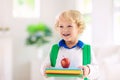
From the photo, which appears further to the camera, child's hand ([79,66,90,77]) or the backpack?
the backpack

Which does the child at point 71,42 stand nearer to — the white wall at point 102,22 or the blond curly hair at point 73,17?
Result: the blond curly hair at point 73,17

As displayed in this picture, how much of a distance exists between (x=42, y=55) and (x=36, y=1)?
4.02 ft

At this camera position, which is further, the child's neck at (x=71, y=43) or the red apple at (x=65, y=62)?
the child's neck at (x=71, y=43)

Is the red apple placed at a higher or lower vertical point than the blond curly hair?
lower

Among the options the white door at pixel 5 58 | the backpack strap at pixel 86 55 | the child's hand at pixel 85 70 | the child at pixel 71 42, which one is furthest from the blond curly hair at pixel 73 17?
the white door at pixel 5 58

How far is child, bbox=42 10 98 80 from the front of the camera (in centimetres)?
139

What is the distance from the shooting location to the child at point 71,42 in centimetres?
139

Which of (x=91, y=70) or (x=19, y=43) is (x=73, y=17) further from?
(x=19, y=43)

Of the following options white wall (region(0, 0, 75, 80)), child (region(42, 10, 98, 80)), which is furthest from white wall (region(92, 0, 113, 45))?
child (region(42, 10, 98, 80))

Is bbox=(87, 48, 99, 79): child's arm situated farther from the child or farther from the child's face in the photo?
the child's face

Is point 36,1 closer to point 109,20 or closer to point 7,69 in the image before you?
point 7,69

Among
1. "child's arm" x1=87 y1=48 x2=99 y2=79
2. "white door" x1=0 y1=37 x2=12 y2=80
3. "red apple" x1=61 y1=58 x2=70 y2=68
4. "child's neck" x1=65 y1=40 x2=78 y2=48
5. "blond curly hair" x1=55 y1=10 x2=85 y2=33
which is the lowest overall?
"white door" x1=0 y1=37 x2=12 y2=80

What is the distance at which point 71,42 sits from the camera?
1447 mm

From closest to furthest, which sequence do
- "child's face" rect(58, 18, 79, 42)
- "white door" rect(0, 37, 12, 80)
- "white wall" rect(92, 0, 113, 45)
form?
1. "child's face" rect(58, 18, 79, 42)
2. "white wall" rect(92, 0, 113, 45)
3. "white door" rect(0, 37, 12, 80)
